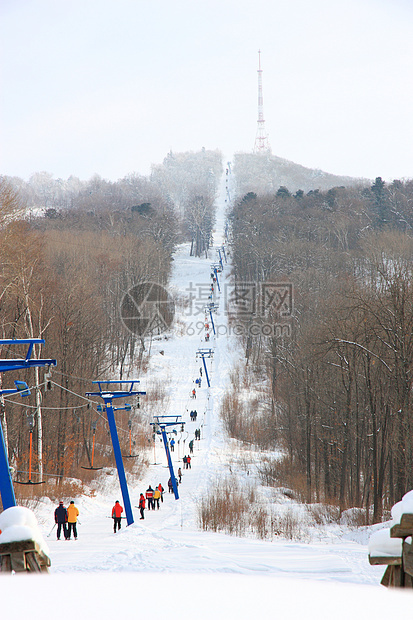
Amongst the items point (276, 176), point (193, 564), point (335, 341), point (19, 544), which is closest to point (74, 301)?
point (335, 341)

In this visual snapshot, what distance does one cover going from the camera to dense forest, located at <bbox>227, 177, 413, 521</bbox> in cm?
1803

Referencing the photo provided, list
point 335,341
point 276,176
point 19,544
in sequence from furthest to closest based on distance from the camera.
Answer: point 276,176, point 335,341, point 19,544

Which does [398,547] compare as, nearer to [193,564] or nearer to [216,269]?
[193,564]

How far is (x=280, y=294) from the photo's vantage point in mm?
54531

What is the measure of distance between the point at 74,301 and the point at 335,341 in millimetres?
19786

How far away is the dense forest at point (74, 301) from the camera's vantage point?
23.7 metres

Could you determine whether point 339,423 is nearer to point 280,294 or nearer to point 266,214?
point 280,294

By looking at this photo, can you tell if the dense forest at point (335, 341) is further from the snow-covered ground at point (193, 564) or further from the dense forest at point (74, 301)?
the dense forest at point (74, 301)

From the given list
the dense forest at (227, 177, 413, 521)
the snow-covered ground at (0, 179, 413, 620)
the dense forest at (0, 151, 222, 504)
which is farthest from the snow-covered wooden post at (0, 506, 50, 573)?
the dense forest at (227, 177, 413, 521)

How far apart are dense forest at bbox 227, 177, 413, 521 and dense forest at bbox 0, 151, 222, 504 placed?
9800 millimetres

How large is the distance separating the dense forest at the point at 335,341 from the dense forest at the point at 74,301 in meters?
9.80

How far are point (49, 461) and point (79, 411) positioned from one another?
17.5ft

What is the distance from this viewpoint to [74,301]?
103 feet

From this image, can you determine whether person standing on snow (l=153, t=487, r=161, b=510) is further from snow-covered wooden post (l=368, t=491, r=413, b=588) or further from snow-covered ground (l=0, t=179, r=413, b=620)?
snow-covered wooden post (l=368, t=491, r=413, b=588)
